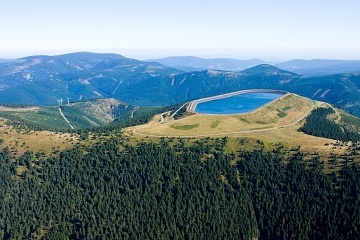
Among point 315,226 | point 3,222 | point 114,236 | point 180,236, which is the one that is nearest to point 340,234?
point 315,226

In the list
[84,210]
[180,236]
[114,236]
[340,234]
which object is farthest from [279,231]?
[84,210]

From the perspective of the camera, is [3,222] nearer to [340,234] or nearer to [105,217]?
[105,217]

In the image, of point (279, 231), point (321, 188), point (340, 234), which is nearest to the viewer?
point (340, 234)

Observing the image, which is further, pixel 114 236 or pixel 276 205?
pixel 276 205

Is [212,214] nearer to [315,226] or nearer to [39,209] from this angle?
[315,226]

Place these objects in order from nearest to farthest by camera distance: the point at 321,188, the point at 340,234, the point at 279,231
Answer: the point at 340,234 < the point at 279,231 < the point at 321,188

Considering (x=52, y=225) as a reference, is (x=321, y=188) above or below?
above

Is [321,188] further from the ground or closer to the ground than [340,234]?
further from the ground

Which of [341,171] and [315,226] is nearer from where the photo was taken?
[315,226]
